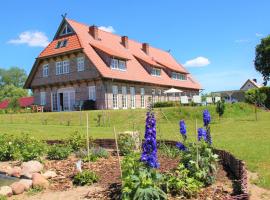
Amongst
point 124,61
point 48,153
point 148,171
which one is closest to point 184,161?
point 148,171

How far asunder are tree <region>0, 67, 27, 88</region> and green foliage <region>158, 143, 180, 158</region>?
361ft

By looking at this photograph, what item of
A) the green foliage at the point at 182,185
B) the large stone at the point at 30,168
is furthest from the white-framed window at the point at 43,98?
the green foliage at the point at 182,185

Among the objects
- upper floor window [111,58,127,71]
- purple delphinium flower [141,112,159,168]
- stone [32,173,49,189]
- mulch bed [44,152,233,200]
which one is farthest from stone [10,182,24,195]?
upper floor window [111,58,127,71]

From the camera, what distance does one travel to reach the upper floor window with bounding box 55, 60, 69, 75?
128 feet

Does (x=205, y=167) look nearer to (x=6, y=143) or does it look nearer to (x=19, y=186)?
(x=19, y=186)

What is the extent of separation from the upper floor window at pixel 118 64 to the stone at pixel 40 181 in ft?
96.4

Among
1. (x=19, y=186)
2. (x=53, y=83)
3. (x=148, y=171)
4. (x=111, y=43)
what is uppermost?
(x=111, y=43)

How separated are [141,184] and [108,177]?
8.50 ft

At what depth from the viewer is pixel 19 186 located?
8492 millimetres

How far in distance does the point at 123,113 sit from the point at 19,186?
19285mm

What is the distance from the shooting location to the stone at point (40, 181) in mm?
8664

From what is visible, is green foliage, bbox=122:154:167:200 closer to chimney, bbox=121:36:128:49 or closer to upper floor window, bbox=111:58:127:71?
upper floor window, bbox=111:58:127:71

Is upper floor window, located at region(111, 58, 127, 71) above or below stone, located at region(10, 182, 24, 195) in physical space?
above

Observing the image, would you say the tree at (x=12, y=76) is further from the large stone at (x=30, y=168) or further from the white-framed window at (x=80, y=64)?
the large stone at (x=30, y=168)
